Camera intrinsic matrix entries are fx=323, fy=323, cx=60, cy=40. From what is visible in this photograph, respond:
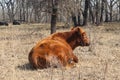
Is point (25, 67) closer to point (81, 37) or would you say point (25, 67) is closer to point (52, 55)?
point (52, 55)

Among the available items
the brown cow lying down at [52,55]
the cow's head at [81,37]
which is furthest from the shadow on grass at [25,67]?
the cow's head at [81,37]

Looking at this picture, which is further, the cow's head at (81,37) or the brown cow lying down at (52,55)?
the cow's head at (81,37)

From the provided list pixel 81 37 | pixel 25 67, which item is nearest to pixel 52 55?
pixel 25 67

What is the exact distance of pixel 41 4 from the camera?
57.8ft

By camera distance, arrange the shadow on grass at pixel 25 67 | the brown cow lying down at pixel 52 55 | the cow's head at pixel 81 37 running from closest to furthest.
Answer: the brown cow lying down at pixel 52 55, the shadow on grass at pixel 25 67, the cow's head at pixel 81 37

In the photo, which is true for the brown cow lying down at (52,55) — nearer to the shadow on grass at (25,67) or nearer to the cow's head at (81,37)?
the shadow on grass at (25,67)

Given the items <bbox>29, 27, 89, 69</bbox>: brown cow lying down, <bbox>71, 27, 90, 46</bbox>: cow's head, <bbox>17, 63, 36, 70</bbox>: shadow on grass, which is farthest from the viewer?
<bbox>71, 27, 90, 46</bbox>: cow's head

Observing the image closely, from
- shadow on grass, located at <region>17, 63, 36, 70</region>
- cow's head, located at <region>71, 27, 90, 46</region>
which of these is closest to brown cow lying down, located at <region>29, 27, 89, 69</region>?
shadow on grass, located at <region>17, 63, 36, 70</region>

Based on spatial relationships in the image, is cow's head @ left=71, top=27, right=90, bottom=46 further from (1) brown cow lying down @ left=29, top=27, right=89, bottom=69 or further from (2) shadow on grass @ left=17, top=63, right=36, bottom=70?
(2) shadow on grass @ left=17, top=63, right=36, bottom=70

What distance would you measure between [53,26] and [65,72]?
1054 cm

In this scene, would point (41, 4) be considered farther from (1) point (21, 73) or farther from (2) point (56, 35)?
(1) point (21, 73)

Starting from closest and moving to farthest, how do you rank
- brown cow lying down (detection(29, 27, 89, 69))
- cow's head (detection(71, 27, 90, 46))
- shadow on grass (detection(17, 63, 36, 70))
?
1. brown cow lying down (detection(29, 27, 89, 69))
2. shadow on grass (detection(17, 63, 36, 70))
3. cow's head (detection(71, 27, 90, 46))

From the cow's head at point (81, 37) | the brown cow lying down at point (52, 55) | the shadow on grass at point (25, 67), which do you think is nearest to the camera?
the brown cow lying down at point (52, 55)

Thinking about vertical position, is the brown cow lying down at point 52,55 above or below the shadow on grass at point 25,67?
above
